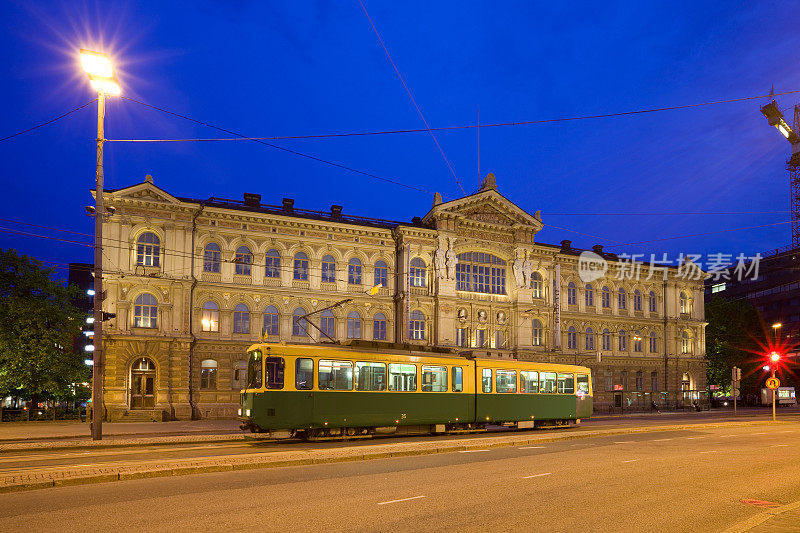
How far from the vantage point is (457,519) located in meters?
10.4

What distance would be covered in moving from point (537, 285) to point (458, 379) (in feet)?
89.8

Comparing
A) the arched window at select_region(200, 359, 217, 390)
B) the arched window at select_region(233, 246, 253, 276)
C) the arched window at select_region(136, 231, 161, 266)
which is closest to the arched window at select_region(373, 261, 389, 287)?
the arched window at select_region(233, 246, 253, 276)

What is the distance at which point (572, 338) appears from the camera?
56844 millimetres

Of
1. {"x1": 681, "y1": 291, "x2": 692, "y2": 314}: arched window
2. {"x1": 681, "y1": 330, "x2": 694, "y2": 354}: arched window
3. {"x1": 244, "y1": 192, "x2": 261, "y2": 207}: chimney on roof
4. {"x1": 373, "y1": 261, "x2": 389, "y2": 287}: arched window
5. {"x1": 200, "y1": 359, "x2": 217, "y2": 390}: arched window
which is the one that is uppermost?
{"x1": 244, "y1": 192, "x2": 261, "y2": 207}: chimney on roof

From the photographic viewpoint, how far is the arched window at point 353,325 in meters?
46.5

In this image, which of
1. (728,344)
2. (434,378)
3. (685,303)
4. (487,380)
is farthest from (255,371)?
(728,344)

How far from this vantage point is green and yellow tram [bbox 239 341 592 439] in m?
23.8

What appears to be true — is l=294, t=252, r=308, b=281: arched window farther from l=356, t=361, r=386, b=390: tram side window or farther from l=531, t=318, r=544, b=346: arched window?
l=531, t=318, r=544, b=346: arched window

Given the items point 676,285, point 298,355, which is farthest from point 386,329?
point 676,285

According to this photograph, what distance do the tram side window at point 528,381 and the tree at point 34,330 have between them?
27180 mm

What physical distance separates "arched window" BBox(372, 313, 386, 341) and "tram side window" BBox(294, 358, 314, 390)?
901 inches

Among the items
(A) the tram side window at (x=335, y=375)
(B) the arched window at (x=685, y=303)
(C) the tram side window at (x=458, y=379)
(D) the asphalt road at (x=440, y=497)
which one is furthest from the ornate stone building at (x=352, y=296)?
(D) the asphalt road at (x=440, y=497)

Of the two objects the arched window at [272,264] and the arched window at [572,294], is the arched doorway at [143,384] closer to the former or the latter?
the arched window at [272,264]

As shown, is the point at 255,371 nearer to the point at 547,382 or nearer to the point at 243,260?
the point at 547,382
